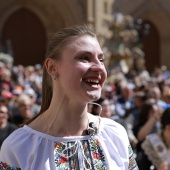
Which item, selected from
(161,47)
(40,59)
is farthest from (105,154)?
(161,47)

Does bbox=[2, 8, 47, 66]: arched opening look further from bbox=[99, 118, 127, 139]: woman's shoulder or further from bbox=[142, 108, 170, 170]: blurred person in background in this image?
bbox=[99, 118, 127, 139]: woman's shoulder

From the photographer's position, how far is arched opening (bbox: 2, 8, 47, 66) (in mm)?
22969

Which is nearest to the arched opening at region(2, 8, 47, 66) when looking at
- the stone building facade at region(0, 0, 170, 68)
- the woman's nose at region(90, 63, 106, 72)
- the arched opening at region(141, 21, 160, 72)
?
the stone building facade at region(0, 0, 170, 68)

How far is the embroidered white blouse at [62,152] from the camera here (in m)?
2.09

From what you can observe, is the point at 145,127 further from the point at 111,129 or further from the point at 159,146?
the point at 111,129

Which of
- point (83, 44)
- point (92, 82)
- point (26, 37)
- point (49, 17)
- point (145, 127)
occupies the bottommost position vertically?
point (145, 127)

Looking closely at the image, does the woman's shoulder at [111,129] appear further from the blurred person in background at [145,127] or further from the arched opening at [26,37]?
the arched opening at [26,37]

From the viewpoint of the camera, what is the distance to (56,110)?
2.22m

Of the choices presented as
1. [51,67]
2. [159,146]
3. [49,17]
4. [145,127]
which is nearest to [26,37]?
[49,17]

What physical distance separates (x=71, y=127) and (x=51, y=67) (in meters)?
0.30

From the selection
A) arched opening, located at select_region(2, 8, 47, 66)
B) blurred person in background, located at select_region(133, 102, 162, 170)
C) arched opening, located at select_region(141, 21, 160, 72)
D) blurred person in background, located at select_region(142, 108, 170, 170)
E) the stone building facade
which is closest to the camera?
blurred person in background, located at select_region(142, 108, 170, 170)

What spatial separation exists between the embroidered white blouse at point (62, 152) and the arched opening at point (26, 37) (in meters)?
21.0

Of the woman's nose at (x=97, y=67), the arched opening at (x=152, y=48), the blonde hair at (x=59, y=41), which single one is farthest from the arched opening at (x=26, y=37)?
the woman's nose at (x=97, y=67)

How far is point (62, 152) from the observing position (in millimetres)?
2133
